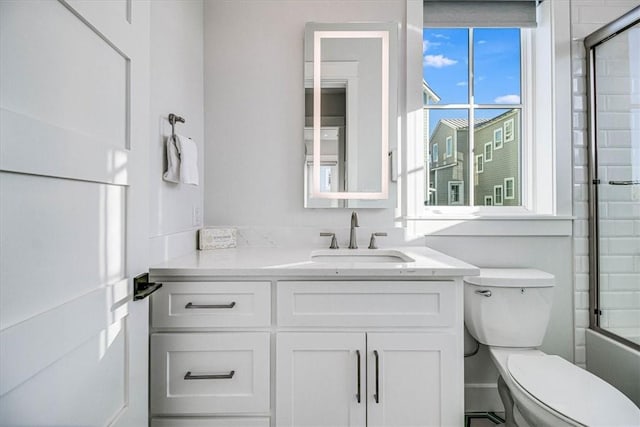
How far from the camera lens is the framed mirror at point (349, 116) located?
1.84m

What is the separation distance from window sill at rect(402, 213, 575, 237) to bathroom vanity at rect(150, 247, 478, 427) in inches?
26.1

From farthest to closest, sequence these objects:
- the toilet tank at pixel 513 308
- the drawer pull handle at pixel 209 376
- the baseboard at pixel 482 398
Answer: the baseboard at pixel 482 398, the toilet tank at pixel 513 308, the drawer pull handle at pixel 209 376

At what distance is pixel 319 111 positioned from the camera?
184 centimetres

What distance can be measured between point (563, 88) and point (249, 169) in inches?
67.4

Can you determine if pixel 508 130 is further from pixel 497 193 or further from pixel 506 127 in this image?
pixel 497 193

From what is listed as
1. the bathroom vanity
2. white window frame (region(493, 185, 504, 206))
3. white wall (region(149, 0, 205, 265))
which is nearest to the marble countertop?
the bathroom vanity

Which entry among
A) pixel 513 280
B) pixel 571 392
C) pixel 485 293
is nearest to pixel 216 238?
pixel 485 293

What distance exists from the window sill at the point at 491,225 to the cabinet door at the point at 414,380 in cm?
75

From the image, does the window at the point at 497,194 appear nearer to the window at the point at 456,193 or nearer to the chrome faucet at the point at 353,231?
the window at the point at 456,193

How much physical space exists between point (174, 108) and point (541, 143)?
6.20 ft

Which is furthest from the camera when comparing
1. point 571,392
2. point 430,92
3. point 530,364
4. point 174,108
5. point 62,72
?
point 430,92

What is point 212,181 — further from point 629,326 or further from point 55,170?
point 629,326

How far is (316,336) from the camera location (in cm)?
121

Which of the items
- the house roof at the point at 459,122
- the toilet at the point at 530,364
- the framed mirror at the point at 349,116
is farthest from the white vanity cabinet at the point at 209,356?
the house roof at the point at 459,122
